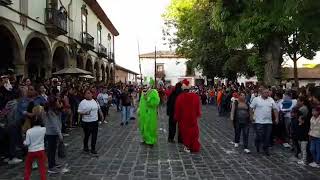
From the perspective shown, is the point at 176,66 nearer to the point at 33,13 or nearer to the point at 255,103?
the point at 33,13

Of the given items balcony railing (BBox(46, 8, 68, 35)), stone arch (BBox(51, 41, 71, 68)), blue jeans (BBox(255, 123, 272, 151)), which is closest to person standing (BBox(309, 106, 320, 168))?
blue jeans (BBox(255, 123, 272, 151))

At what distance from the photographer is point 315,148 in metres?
9.70

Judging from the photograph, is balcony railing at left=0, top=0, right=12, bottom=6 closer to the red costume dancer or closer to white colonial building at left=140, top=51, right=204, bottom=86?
the red costume dancer

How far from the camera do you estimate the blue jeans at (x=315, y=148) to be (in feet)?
31.3

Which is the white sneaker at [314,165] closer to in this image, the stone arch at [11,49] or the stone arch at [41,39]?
the stone arch at [11,49]

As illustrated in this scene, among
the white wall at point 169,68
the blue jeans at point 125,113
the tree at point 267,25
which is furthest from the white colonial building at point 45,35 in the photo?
the white wall at point 169,68

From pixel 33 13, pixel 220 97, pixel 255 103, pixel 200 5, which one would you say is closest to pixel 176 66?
pixel 200 5

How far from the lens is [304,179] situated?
8.48m

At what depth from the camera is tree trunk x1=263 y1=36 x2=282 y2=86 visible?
20.2 meters

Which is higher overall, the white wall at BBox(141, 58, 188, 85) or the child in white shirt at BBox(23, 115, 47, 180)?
the white wall at BBox(141, 58, 188, 85)

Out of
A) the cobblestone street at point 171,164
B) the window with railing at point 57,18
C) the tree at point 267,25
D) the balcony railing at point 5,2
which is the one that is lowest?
the cobblestone street at point 171,164

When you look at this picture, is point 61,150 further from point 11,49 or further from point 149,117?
point 11,49

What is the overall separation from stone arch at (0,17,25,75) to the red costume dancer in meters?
8.98

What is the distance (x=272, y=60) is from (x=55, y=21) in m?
10.9
